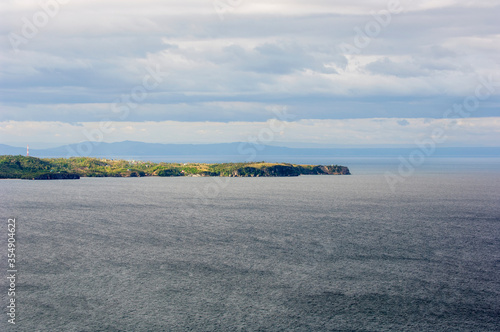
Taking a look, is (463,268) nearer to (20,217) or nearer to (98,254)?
(98,254)

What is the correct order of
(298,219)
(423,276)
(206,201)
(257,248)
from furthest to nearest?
(206,201) → (298,219) → (257,248) → (423,276)

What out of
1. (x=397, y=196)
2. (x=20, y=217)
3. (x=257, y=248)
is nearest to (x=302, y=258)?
(x=257, y=248)

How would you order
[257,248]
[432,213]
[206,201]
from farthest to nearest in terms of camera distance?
[206,201] < [432,213] < [257,248]

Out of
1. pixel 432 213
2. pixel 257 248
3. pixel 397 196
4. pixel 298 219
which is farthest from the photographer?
pixel 397 196

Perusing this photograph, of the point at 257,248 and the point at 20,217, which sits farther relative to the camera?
the point at 20,217

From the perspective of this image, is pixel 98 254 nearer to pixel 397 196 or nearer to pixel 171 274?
pixel 171 274

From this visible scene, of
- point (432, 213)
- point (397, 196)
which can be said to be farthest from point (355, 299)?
point (397, 196)
